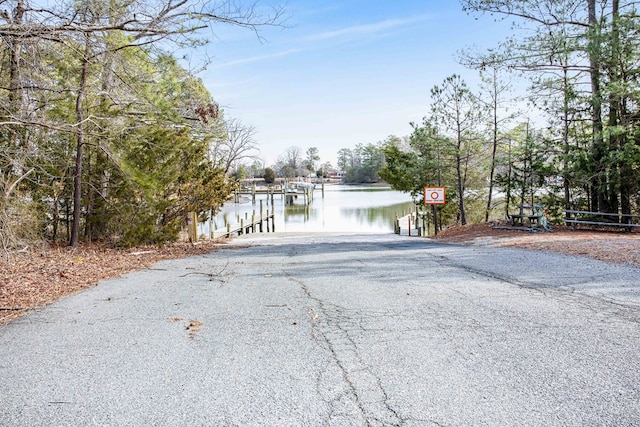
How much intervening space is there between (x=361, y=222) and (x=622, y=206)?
88.1 feet

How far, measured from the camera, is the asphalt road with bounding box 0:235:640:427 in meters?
2.49

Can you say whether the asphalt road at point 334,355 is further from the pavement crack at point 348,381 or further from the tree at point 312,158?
the tree at point 312,158

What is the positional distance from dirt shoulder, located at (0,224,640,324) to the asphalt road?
1.36ft

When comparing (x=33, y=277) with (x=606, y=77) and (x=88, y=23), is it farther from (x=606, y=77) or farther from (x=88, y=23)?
(x=606, y=77)

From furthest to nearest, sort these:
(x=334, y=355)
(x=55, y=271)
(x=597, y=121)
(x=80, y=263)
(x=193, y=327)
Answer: (x=597, y=121) → (x=80, y=263) → (x=55, y=271) → (x=193, y=327) → (x=334, y=355)

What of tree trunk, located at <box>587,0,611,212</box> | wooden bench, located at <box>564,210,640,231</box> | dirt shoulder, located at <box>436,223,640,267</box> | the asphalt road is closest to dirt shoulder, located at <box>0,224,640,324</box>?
dirt shoulder, located at <box>436,223,640,267</box>

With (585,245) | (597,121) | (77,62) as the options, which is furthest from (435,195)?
(77,62)

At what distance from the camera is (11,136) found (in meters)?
9.36

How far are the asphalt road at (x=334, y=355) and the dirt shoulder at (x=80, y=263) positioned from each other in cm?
41

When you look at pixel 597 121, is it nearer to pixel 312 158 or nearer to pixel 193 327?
pixel 193 327

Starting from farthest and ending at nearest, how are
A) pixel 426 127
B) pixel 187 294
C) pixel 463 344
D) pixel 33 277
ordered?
pixel 426 127 < pixel 33 277 < pixel 187 294 < pixel 463 344

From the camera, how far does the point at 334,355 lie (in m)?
3.33

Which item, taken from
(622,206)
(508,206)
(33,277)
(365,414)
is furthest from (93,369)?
(508,206)

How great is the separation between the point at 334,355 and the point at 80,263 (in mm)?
6510
